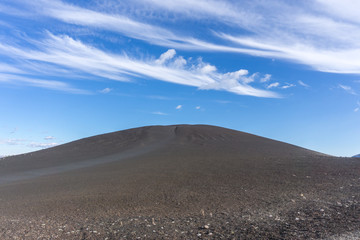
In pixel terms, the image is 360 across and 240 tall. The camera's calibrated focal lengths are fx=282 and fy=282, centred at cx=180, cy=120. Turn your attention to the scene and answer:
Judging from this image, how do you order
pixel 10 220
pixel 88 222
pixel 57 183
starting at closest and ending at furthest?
1. pixel 88 222
2. pixel 10 220
3. pixel 57 183

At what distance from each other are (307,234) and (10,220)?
353 inches

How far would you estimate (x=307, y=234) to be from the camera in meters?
6.68

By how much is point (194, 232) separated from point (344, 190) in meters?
7.19

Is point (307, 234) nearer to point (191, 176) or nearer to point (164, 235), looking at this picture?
point (164, 235)

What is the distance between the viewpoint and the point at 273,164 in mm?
17922

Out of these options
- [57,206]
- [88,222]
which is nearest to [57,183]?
[57,206]

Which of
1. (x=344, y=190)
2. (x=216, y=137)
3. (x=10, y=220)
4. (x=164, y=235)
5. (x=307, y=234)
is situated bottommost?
(x=10, y=220)

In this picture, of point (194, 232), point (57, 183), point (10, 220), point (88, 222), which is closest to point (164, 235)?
point (194, 232)

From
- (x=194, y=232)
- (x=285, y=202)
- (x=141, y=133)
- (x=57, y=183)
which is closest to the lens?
(x=194, y=232)

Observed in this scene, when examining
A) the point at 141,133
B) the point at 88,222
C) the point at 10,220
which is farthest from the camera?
the point at 141,133

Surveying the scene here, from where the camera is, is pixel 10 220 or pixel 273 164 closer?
pixel 10 220

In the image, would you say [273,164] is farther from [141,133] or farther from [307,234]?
[141,133]

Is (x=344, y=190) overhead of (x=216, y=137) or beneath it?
beneath

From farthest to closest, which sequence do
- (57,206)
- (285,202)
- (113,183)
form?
(113,183)
(57,206)
(285,202)
